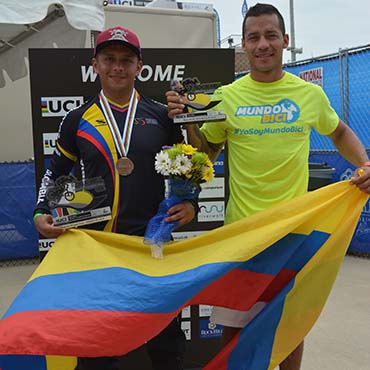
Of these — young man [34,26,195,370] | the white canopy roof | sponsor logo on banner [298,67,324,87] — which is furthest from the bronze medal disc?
sponsor logo on banner [298,67,324,87]

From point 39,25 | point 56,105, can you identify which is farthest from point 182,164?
point 39,25

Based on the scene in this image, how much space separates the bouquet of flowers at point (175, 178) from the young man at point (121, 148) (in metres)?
0.06

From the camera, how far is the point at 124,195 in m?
2.44

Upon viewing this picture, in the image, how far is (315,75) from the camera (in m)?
8.16

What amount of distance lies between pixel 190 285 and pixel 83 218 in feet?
2.05

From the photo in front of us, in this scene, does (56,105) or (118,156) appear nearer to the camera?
(118,156)

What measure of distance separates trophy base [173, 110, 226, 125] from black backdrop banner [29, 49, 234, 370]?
1.04 meters

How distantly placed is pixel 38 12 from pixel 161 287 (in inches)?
154

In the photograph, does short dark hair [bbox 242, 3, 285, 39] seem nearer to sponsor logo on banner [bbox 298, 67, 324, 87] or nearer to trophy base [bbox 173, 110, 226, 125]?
trophy base [bbox 173, 110, 226, 125]

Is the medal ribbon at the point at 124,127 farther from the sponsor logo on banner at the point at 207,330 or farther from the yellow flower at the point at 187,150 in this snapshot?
the sponsor logo on banner at the point at 207,330

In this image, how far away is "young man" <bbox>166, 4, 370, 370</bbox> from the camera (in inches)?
98.4

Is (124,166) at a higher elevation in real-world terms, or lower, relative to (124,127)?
lower

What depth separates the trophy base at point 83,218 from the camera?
2303 millimetres

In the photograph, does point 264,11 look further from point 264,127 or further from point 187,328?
point 187,328
